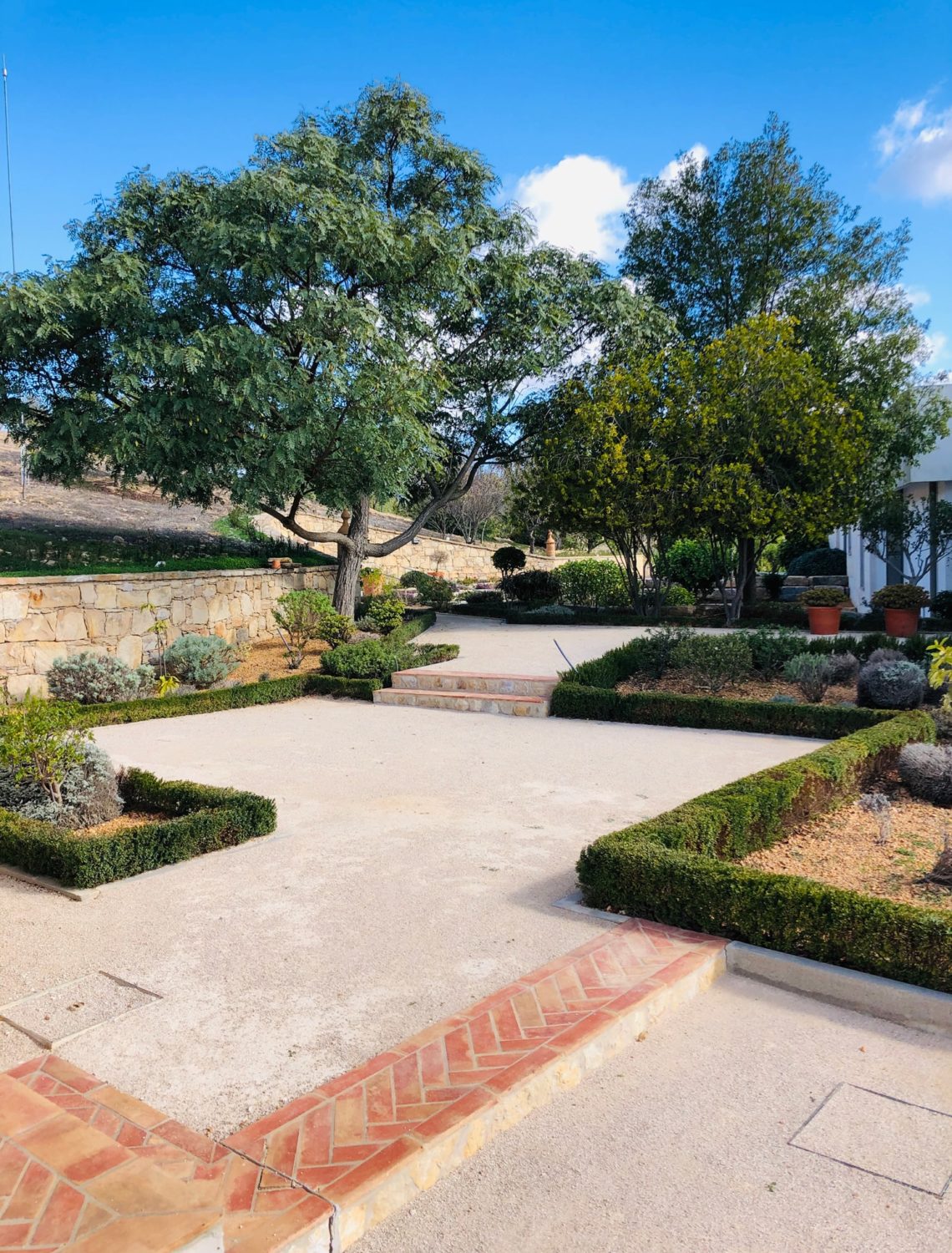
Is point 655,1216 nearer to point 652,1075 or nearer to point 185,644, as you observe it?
point 652,1075

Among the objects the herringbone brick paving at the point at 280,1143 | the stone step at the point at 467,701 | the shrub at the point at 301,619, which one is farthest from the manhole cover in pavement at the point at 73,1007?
the shrub at the point at 301,619

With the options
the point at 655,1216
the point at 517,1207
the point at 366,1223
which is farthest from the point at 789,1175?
the point at 366,1223

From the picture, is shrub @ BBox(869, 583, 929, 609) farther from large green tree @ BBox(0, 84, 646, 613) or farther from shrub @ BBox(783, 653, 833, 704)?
large green tree @ BBox(0, 84, 646, 613)

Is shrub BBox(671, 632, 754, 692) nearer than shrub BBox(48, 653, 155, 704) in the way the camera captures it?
Yes

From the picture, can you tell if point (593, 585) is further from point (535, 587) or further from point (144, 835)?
point (144, 835)

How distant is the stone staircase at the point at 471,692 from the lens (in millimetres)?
10688

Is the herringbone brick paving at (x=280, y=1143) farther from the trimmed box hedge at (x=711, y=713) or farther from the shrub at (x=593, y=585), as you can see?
the shrub at (x=593, y=585)

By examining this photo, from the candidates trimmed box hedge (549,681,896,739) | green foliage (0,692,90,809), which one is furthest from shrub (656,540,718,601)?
green foliage (0,692,90,809)

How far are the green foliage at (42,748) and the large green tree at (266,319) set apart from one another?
282 inches

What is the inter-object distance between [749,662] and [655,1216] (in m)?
8.71

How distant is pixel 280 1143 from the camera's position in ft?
8.81

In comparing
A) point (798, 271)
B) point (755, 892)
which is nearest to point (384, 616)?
point (755, 892)

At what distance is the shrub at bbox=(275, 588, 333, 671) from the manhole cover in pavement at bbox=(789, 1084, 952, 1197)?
35.4 feet

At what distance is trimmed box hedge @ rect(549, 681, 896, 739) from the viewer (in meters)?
8.66
